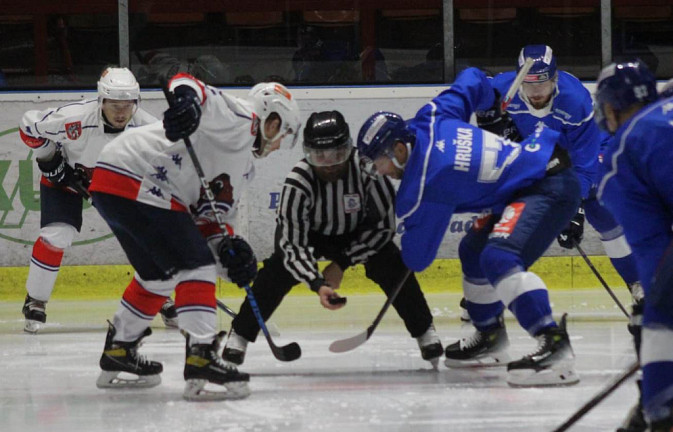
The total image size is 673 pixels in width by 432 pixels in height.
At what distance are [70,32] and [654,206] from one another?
15.2 feet

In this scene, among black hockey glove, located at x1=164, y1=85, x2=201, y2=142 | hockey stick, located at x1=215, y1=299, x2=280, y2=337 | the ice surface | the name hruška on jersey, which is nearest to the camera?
the ice surface

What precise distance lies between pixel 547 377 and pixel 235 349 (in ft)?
3.34

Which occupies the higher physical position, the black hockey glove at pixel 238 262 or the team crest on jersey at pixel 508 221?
the team crest on jersey at pixel 508 221

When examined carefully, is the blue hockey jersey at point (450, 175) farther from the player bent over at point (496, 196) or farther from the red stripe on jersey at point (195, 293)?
the red stripe on jersey at point (195, 293)

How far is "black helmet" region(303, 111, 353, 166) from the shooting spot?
365 centimetres

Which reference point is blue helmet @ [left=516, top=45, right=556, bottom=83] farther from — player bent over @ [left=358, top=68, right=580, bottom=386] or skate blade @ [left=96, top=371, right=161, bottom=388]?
skate blade @ [left=96, top=371, right=161, bottom=388]

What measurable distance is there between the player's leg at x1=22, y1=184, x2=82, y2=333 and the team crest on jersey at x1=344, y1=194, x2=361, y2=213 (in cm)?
175

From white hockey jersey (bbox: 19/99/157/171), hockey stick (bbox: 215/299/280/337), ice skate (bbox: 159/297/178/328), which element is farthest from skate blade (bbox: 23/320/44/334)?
hockey stick (bbox: 215/299/280/337)

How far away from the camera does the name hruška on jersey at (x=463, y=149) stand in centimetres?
347

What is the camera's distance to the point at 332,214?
3852mm

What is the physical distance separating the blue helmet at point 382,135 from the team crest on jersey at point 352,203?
314 mm

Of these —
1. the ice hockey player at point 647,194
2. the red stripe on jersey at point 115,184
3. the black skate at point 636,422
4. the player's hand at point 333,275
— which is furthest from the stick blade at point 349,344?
the ice hockey player at point 647,194

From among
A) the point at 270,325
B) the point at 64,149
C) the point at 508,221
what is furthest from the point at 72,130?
the point at 508,221

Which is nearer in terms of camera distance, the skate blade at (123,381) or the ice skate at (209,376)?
the ice skate at (209,376)
